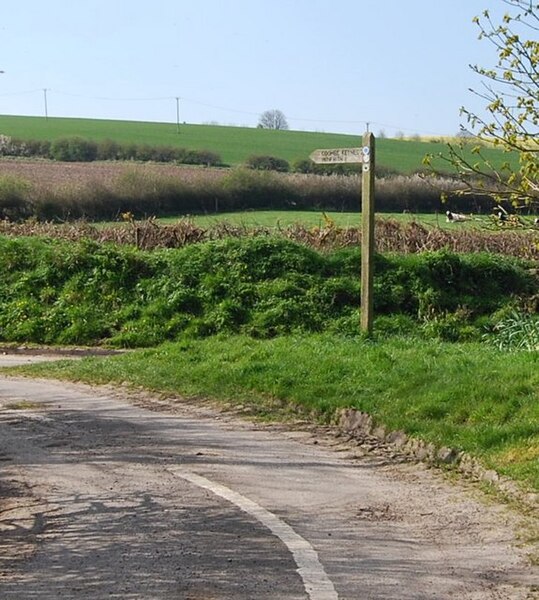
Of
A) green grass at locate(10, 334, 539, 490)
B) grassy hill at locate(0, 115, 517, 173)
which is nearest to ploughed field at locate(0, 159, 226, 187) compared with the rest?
grassy hill at locate(0, 115, 517, 173)

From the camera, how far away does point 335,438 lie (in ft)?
Result: 38.2

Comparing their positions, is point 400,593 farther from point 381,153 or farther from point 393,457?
point 381,153

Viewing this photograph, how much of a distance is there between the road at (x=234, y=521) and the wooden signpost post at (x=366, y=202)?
4.53 metres

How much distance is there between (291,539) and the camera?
7.67 m

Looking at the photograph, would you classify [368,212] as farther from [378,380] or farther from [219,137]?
[219,137]

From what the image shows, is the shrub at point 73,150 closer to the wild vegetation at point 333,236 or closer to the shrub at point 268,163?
the shrub at point 268,163

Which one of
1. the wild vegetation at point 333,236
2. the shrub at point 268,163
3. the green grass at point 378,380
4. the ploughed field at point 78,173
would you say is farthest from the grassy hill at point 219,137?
the green grass at point 378,380

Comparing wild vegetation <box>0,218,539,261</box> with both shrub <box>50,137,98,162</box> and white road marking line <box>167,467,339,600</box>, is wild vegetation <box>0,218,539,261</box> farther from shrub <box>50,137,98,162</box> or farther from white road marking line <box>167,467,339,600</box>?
shrub <box>50,137,98,162</box>

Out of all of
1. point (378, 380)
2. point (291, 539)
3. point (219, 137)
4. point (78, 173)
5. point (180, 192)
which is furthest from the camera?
Result: point (219, 137)

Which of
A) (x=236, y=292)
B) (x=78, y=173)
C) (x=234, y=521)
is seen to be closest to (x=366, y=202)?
(x=236, y=292)

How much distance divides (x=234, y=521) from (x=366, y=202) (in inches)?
336

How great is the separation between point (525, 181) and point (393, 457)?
2.92 metres

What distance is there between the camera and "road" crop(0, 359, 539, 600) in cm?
673

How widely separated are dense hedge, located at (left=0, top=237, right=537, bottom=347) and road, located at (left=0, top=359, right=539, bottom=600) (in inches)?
352
